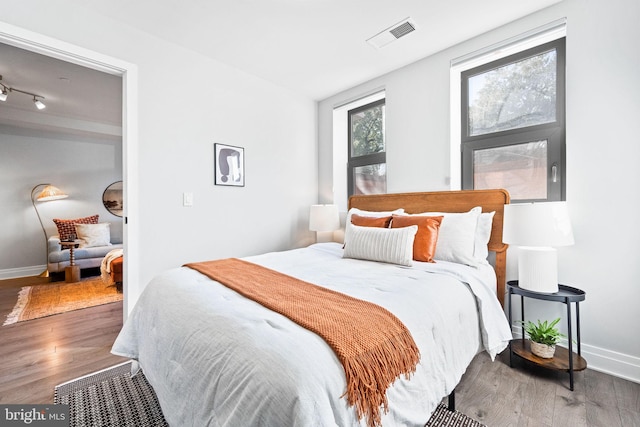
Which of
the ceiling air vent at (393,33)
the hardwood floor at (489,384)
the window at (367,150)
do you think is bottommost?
the hardwood floor at (489,384)

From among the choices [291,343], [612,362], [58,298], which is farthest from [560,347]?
[58,298]

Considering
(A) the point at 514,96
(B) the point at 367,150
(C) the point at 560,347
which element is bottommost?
(C) the point at 560,347

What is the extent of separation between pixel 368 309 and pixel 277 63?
267 centimetres

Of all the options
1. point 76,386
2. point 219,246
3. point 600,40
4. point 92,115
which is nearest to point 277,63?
point 219,246

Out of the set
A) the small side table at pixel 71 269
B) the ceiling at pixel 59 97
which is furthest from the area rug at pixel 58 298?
the ceiling at pixel 59 97

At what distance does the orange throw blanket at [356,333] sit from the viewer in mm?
842

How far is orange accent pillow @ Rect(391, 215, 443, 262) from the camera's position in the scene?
2.00 m

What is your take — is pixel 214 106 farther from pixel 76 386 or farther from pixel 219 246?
pixel 76 386

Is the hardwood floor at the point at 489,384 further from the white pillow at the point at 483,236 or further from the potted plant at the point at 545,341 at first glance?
the white pillow at the point at 483,236

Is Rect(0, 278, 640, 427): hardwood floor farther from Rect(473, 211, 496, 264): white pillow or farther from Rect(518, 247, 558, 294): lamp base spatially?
Rect(473, 211, 496, 264): white pillow

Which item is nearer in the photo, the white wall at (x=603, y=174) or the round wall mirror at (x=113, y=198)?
the white wall at (x=603, y=174)

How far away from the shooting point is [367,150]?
11.5 feet

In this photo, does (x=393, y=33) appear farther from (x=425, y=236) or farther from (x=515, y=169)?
(x=425, y=236)

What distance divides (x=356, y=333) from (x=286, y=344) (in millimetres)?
243
